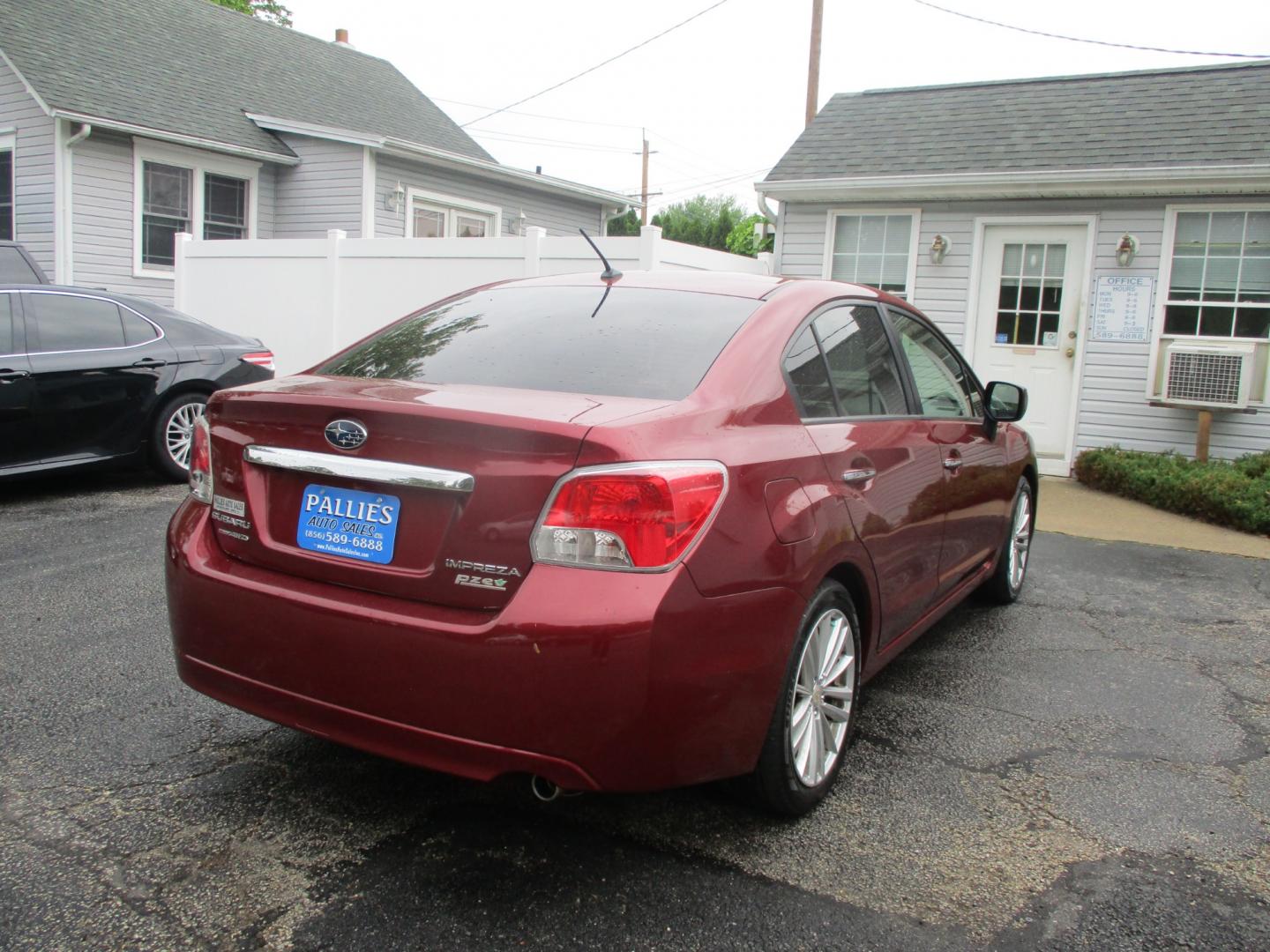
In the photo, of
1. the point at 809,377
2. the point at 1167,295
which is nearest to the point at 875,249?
the point at 1167,295

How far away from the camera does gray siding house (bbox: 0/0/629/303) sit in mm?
13406

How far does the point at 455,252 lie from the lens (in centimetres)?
1073

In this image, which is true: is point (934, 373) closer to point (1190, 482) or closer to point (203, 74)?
point (1190, 482)

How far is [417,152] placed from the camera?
49.2ft

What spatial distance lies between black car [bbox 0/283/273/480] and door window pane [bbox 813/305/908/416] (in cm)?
446

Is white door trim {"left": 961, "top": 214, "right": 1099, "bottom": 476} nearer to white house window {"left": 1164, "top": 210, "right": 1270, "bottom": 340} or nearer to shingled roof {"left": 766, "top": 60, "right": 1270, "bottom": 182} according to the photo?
shingled roof {"left": 766, "top": 60, "right": 1270, "bottom": 182}

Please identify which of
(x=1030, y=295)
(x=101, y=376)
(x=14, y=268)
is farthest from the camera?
(x=1030, y=295)

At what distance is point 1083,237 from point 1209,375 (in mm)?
1827

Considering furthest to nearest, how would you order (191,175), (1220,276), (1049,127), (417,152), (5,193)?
(417,152)
(191,175)
(5,193)
(1049,127)
(1220,276)

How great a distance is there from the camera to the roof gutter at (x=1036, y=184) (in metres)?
9.25

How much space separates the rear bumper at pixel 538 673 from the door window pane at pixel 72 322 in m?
5.14

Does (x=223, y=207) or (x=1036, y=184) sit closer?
(x=1036, y=184)

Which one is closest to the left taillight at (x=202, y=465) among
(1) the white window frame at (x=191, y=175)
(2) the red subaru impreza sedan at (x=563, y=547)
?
(2) the red subaru impreza sedan at (x=563, y=547)

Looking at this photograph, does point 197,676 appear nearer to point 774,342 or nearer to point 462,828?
point 462,828
